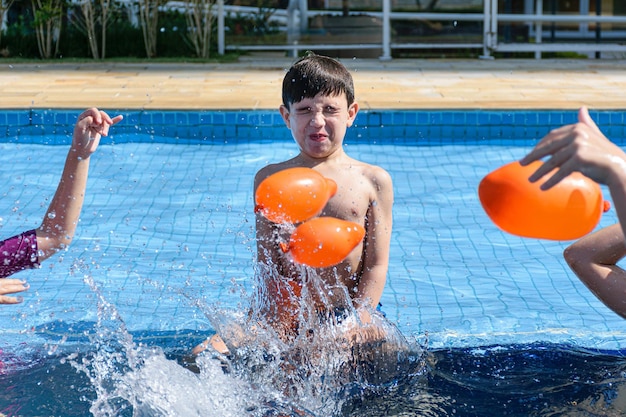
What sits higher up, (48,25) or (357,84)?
(48,25)

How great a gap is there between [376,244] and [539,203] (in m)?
1.06

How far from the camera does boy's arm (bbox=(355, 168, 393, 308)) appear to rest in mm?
3043

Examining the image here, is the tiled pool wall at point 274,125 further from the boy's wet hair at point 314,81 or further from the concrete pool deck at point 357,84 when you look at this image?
the boy's wet hair at point 314,81

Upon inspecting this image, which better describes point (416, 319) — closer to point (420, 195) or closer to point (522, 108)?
point (420, 195)

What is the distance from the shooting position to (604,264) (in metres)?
2.82

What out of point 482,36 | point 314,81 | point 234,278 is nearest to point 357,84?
point 482,36

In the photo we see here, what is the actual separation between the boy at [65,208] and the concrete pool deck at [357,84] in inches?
152

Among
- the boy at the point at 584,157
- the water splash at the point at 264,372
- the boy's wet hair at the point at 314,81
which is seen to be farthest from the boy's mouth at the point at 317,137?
the boy at the point at 584,157

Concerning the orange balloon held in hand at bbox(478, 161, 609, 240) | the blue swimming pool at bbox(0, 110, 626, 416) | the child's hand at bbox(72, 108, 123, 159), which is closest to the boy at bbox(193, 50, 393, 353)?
the blue swimming pool at bbox(0, 110, 626, 416)

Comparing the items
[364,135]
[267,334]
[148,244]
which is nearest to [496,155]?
[364,135]

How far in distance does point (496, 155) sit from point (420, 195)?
1024 mm

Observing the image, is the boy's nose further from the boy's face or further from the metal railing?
the metal railing

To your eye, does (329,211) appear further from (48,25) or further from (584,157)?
(48,25)

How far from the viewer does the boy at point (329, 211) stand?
3002 millimetres
